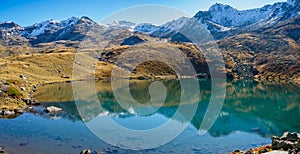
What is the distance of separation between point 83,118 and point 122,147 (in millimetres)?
26246

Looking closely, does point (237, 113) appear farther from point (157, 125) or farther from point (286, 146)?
point (286, 146)

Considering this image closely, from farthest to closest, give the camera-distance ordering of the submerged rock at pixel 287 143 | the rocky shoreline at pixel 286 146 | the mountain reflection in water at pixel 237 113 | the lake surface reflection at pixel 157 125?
the mountain reflection in water at pixel 237 113 → the lake surface reflection at pixel 157 125 → the submerged rock at pixel 287 143 → the rocky shoreline at pixel 286 146

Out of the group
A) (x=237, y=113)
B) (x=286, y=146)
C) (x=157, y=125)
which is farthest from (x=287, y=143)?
(x=237, y=113)

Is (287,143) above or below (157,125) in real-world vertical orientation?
above

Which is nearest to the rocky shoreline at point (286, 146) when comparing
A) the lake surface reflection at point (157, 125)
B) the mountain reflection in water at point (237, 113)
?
the lake surface reflection at point (157, 125)

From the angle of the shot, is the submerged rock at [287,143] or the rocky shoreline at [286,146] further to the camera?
the submerged rock at [287,143]

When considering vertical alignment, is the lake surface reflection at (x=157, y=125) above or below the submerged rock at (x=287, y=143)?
below

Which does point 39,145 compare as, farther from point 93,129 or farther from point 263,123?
point 263,123

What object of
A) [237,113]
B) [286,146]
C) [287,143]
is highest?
[287,143]

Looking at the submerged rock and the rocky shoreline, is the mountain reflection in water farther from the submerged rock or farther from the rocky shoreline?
the rocky shoreline

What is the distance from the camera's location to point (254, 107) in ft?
296

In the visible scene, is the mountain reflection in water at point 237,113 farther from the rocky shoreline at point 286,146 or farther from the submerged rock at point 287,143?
the rocky shoreline at point 286,146

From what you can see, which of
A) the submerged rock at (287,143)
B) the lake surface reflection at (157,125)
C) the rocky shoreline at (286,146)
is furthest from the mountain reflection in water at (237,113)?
the rocky shoreline at (286,146)

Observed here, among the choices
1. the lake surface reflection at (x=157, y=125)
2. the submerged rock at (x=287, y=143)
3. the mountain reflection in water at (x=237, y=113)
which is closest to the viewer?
the submerged rock at (x=287, y=143)
